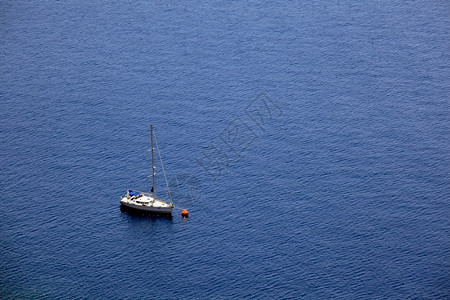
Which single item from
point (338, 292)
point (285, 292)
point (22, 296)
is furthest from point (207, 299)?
point (22, 296)

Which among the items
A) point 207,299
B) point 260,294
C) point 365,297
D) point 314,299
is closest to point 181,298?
point 207,299

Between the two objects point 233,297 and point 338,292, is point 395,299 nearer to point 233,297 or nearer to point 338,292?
point 338,292

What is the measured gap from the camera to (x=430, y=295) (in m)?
200

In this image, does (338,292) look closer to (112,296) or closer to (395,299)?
(395,299)

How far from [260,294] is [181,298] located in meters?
18.7

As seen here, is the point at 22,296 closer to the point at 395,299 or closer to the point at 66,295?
the point at 66,295

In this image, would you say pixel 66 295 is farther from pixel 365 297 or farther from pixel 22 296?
pixel 365 297

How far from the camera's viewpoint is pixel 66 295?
19975 centimetres

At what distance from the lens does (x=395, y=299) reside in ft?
653

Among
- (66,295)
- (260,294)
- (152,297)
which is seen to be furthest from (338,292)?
(66,295)

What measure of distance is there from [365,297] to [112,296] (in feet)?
196

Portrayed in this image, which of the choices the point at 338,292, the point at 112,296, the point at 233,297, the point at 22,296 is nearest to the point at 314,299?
the point at 338,292

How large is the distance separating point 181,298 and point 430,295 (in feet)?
193

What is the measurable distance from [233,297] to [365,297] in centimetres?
3113
